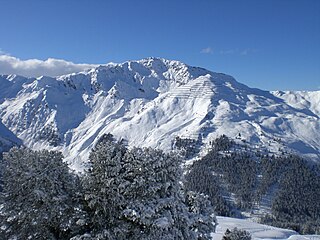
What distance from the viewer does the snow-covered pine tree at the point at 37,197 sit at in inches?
875

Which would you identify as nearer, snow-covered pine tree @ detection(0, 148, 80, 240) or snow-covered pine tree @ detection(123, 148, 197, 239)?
snow-covered pine tree @ detection(123, 148, 197, 239)

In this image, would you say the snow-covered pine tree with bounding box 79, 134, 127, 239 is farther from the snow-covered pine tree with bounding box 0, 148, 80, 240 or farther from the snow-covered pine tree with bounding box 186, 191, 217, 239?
the snow-covered pine tree with bounding box 186, 191, 217, 239

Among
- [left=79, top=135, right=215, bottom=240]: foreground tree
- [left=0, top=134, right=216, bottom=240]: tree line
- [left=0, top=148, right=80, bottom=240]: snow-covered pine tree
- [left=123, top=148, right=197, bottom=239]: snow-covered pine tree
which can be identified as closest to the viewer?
[left=123, top=148, right=197, bottom=239]: snow-covered pine tree

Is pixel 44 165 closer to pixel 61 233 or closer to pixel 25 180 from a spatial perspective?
pixel 25 180

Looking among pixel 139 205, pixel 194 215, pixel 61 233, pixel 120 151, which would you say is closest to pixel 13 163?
pixel 61 233

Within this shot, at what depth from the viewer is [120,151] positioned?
22828mm

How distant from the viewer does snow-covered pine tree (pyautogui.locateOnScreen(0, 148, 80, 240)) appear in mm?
22234

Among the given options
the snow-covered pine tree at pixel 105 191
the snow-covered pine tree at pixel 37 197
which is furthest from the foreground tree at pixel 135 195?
the snow-covered pine tree at pixel 37 197

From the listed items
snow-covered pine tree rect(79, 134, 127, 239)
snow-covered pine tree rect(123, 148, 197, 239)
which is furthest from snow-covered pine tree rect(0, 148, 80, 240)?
snow-covered pine tree rect(123, 148, 197, 239)

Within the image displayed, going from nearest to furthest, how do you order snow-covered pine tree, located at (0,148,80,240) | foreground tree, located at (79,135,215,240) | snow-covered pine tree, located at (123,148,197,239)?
snow-covered pine tree, located at (123,148,197,239) → foreground tree, located at (79,135,215,240) → snow-covered pine tree, located at (0,148,80,240)

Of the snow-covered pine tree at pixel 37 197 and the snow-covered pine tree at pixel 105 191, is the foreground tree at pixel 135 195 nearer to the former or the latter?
the snow-covered pine tree at pixel 105 191

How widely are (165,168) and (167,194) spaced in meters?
1.55

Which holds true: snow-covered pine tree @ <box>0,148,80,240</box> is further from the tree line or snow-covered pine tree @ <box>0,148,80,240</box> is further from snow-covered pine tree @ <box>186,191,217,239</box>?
snow-covered pine tree @ <box>186,191,217,239</box>

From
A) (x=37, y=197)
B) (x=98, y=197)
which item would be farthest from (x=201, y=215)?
(x=37, y=197)
